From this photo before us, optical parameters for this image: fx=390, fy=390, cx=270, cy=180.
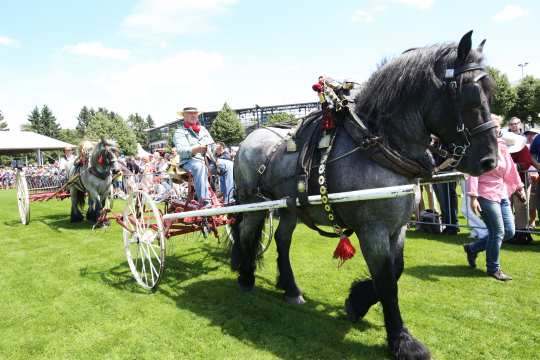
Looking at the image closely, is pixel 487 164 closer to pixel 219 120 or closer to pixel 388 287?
pixel 388 287

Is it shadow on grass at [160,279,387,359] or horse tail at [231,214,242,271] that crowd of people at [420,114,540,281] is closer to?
shadow on grass at [160,279,387,359]

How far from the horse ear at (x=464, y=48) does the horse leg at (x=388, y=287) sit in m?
1.34

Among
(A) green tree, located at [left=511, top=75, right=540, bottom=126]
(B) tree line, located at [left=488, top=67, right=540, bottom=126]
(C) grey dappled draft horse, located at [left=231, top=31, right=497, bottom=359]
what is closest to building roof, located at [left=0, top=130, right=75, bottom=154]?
(C) grey dappled draft horse, located at [left=231, top=31, right=497, bottom=359]

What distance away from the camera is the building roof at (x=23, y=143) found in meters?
36.6

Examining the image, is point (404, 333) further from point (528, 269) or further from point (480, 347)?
point (528, 269)

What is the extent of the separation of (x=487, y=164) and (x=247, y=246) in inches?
118

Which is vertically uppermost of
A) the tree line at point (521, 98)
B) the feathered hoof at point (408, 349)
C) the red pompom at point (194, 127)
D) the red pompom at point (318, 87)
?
the tree line at point (521, 98)

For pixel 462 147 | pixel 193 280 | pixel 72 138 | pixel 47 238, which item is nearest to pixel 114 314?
pixel 193 280

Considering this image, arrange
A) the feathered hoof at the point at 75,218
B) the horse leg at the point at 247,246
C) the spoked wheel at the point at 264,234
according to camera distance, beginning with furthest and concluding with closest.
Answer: the feathered hoof at the point at 75,218, the spoked wheel at the point at 264,234, the horse leg at the point at 247,246

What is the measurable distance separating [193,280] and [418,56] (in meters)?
4.13

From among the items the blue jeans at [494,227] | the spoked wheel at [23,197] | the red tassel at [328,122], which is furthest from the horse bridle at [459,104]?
the spoked wheel at [23,197]

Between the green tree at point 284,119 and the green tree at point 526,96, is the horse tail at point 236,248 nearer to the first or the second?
the green tree at point 284,119

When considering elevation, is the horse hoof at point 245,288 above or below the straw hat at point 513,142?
below

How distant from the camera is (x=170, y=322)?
164 inches
